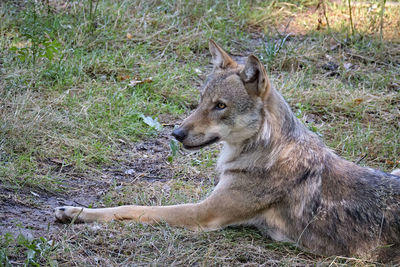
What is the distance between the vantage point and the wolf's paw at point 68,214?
14.5 ft

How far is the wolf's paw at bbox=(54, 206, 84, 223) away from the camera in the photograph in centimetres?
442

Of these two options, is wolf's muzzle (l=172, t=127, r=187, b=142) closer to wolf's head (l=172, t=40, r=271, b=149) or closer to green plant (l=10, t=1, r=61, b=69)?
wolf's head (l=172, t=40, r=271, b=149)

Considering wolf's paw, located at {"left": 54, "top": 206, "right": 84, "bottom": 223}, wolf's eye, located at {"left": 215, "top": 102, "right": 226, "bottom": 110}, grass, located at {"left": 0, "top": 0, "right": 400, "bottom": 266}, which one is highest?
wolf's eye, located at {"left": 215, "top": 102, "right": 226, "bottom": 110}

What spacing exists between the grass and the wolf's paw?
9cm

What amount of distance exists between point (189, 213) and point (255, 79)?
4.12 feet

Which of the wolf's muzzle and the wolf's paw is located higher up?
the wolf's muzzle

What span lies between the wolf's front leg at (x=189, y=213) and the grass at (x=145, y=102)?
10 centimetres

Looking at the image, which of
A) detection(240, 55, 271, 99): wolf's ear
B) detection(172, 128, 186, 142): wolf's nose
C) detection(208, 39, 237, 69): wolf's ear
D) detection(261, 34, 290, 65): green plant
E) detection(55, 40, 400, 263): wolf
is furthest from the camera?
detection(261, 34, 290, 65): green plant

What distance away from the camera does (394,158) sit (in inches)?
244

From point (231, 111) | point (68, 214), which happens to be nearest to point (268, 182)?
point (231, 111)

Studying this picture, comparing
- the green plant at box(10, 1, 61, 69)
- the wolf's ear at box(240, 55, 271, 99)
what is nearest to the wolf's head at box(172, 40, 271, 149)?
the wolf's ear at box(240, 55, 271, 99)

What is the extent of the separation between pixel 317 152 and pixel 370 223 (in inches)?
28.4

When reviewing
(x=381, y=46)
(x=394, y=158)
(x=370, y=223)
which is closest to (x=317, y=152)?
(x=370, y=223)

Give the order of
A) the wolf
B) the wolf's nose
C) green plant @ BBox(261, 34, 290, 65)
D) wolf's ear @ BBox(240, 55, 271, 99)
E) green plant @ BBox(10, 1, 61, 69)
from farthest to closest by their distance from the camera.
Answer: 1. green plant @ BBox(261, 34, 290, 65)
2. green plant @ BBox(10, 1, 61, 69)
3. the wolf's nose
4. wolf's ear @ BBox(240, 55, 271, 99)
5. the wolf
